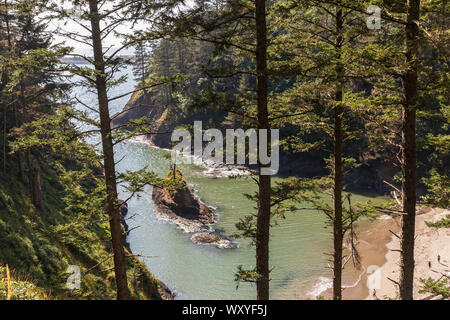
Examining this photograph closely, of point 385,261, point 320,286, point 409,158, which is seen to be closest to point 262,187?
point 409,158

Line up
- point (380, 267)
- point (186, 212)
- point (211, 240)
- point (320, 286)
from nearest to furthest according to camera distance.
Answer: point (320, 286)
point (380, 267)
point (211, 240)
point (186, 212)

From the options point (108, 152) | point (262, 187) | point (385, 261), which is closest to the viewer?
point (262, 187)

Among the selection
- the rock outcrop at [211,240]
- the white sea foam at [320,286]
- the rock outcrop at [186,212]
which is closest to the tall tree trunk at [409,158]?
the white sea foam at [320,286]

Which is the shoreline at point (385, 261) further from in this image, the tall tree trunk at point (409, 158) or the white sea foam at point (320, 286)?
the tall tree trunk at point (409, 158)

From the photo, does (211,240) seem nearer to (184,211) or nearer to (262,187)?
(184,211)

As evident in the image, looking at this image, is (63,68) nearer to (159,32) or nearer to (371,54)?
(159,32)
